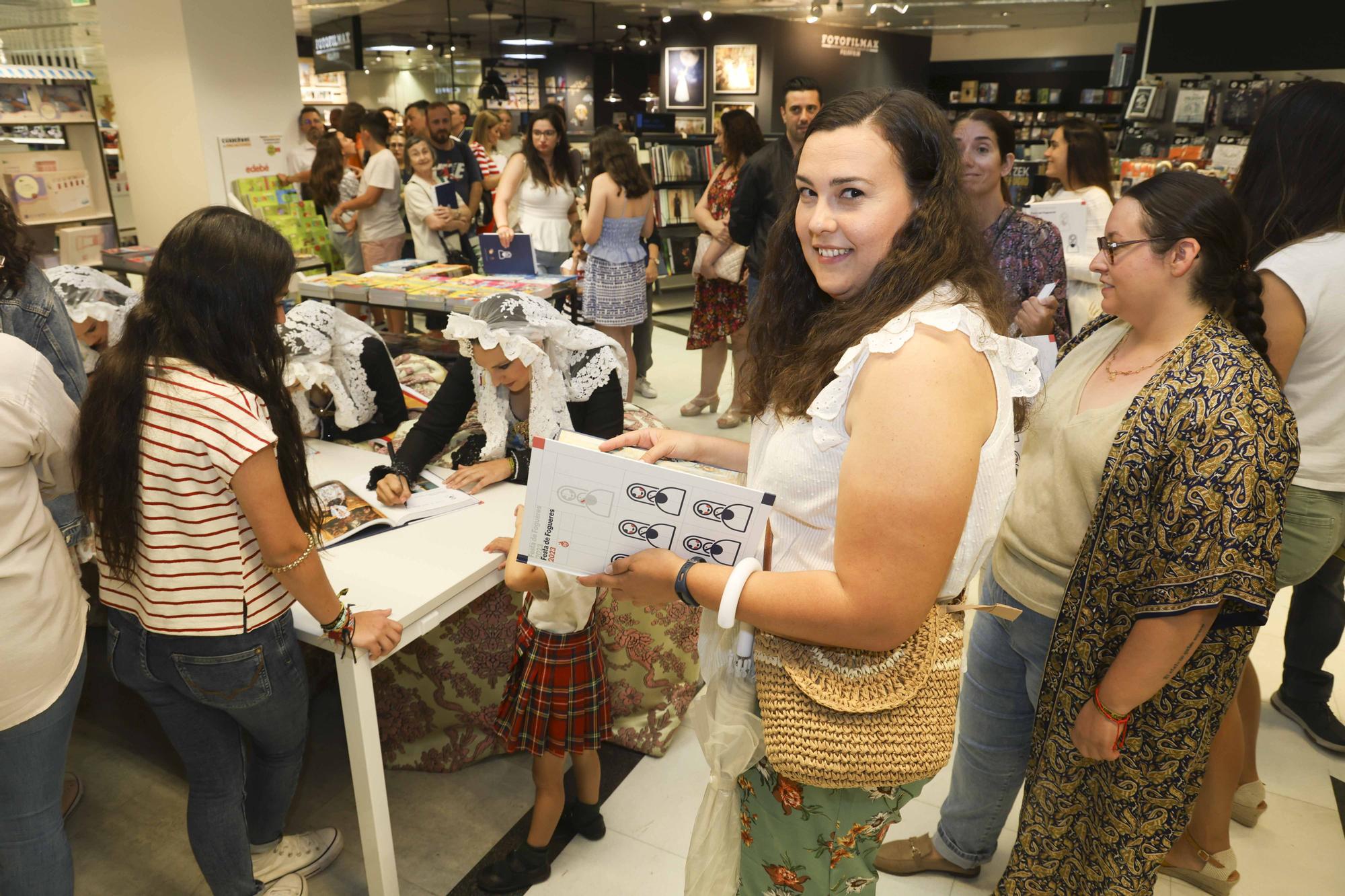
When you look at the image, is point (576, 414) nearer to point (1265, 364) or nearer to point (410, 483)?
point (410, 483)

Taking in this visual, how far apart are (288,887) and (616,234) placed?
367 centimetres

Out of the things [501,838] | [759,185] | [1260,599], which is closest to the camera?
[1260,599]

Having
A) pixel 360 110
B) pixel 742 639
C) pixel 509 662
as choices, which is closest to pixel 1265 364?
pixel 742 639

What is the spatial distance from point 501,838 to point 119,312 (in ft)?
6.83

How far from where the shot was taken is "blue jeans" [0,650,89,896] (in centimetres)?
150

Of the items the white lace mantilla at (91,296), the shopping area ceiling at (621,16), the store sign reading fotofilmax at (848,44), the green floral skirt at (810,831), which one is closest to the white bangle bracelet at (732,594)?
the green floral skirt at (810,831)

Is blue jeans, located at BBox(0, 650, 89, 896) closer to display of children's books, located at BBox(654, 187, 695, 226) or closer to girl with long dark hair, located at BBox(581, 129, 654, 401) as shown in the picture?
girl with long dark hair, located at BBox(581, 129, 654, 401)

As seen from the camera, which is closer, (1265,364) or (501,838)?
(1265,364)

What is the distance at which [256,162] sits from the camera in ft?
20.2

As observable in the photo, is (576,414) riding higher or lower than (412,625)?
higher

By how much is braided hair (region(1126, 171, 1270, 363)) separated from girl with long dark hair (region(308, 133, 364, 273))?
570 centimetres

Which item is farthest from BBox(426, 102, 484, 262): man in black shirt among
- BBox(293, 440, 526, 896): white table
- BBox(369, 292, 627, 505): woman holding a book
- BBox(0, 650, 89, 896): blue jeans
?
BBox(0, 650, 89, 896): blue jeans

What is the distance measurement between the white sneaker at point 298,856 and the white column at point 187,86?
193 inches

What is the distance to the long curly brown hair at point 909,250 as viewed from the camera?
3.50 feet
